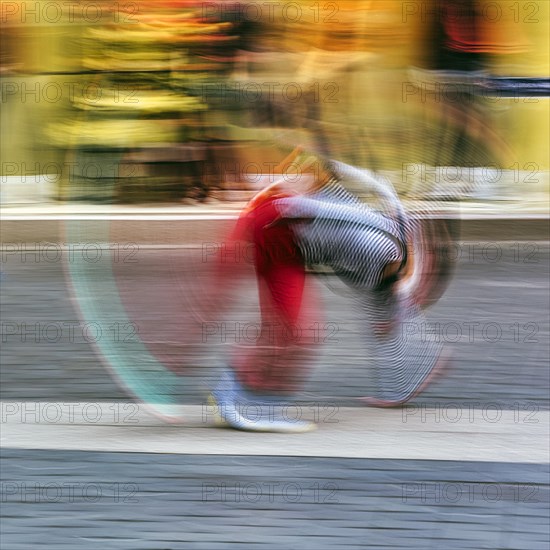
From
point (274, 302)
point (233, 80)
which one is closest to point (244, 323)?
point (274, 302)

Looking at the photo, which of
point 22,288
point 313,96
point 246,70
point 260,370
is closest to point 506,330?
point 260,370

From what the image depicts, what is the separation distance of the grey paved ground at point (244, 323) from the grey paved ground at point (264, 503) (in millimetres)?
1062

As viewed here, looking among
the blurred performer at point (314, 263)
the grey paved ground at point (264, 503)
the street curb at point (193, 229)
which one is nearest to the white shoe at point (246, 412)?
the blurred performer at point (314, 263)

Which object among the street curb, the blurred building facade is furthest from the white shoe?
the blurred building facade

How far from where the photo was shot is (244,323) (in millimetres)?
7074

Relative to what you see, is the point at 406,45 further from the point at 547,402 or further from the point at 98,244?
the point at 547,402

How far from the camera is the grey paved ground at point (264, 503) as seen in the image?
3.41m

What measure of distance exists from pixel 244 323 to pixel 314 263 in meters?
2.35

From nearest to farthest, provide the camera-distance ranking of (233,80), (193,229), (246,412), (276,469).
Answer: (276,469), (246,412), (193,229), (233,80)

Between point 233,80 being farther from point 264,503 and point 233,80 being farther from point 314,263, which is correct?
point 264,503

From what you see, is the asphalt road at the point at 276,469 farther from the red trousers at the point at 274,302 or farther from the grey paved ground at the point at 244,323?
the red trousers at the point at 274,302

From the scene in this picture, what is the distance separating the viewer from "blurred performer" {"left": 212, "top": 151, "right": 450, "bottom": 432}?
15.1ft

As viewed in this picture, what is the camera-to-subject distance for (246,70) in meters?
11.6

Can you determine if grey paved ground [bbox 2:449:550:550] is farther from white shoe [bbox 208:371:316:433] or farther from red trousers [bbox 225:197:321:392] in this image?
red trousers [bbox 225:197:321:392]
